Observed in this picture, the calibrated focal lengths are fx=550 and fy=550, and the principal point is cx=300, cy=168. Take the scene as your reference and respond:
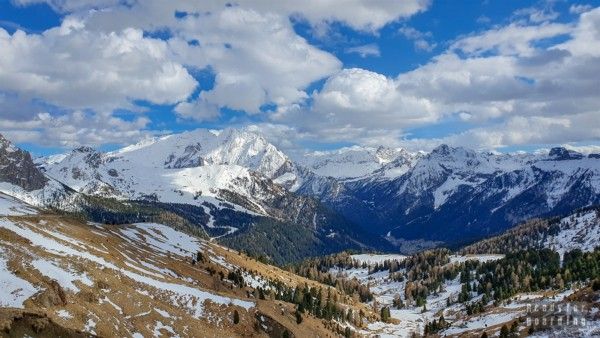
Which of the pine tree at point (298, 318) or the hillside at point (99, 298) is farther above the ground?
the hillside at point (99, 298)

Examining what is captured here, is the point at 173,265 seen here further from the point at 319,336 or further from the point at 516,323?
the point at 516,323

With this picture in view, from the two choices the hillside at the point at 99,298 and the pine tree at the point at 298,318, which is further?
the pine tree at the point at 298,318

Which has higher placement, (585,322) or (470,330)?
(585,322)

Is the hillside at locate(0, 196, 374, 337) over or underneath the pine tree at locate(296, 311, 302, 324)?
over

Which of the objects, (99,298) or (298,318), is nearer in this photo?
(99,298)

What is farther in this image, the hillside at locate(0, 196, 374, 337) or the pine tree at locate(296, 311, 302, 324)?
the pine tree at locate(296, 311, 302, 324)

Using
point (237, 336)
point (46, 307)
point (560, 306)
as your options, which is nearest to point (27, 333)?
point (46, 307)

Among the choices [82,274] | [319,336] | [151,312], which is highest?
[82,274]

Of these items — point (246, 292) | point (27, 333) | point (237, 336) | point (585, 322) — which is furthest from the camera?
point (246, 292)

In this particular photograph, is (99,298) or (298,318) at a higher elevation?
(99,298)

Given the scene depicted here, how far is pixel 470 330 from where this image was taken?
16212 centimetres

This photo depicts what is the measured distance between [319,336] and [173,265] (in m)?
57.1

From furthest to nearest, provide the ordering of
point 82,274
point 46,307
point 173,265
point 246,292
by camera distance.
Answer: point 246,292 → point 173,265 → point 82,274 → point 46,307

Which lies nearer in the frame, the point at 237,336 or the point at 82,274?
the point at 82,274
